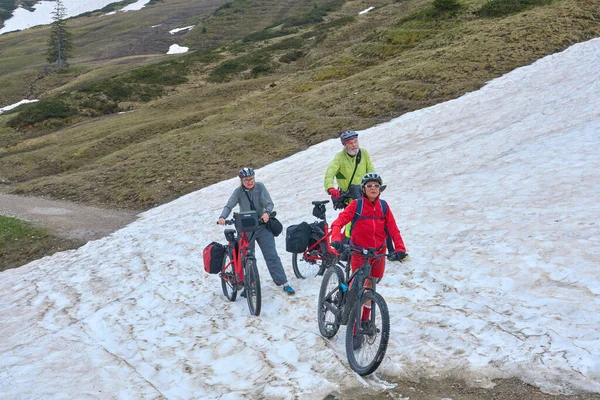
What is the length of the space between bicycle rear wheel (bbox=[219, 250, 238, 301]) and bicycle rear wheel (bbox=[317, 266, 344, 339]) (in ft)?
9.05

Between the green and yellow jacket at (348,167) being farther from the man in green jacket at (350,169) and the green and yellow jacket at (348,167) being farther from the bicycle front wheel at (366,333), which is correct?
the bicycle front wheel at (366,333)

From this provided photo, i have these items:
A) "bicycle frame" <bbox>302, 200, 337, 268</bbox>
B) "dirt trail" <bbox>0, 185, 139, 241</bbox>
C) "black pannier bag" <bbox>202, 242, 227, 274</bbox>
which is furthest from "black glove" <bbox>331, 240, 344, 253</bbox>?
"dirt trail" <bbox>0, 185, 139, 241</bbox>

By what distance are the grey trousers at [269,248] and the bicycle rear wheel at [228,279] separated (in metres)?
0.81

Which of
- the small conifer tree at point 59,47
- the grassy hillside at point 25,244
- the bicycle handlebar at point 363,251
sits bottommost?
the grassy hillside at point 25,244

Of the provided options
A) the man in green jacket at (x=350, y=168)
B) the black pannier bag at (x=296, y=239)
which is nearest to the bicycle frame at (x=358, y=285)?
the black pannier bag at (x=296, y=239)

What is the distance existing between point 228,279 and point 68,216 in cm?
1671

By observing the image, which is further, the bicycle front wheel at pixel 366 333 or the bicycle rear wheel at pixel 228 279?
the bicycle rear wheel at pixel 228 279

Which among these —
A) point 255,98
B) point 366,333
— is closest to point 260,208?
point 366,333

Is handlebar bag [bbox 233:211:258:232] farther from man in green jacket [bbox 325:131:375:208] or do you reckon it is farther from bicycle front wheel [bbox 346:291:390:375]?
bicycle front wheel [bbox 346:291:390:375]

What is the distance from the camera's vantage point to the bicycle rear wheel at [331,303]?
7.62 m

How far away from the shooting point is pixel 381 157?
21281 mm

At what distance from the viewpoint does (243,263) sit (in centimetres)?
995

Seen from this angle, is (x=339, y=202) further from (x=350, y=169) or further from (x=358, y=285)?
(x=358, y=285)

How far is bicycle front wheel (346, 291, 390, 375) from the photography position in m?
6.54
